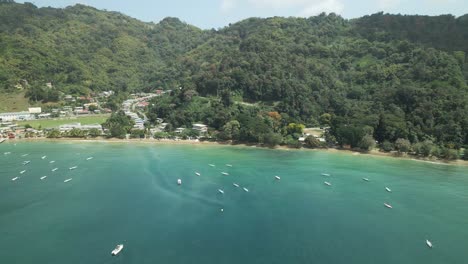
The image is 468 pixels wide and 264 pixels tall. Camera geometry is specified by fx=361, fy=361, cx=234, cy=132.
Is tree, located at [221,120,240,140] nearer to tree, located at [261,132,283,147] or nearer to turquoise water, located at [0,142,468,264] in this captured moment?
tree, located at [261,132,283,147]

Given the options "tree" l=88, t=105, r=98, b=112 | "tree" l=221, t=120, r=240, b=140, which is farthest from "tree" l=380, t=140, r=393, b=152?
"tree" l=88, t=105, r=98, b=112

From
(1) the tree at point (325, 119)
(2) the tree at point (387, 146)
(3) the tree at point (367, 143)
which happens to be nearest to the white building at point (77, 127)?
(1) the tree at point (325, 119)

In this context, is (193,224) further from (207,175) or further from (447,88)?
(447,88)

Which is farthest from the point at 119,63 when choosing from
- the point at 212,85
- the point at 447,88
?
the point at 447,88

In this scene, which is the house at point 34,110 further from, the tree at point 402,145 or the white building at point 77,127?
the tree at point 402,145

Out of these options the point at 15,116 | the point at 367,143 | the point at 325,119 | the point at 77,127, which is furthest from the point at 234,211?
the point at 15,116

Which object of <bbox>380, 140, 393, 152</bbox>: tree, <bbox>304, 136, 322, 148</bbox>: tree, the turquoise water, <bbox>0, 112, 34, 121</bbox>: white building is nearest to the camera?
the turquoise water
